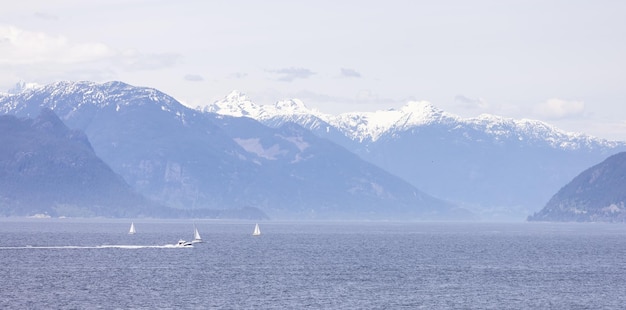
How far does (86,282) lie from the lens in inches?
6713

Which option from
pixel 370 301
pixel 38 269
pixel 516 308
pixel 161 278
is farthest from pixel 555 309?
pixel 38 269

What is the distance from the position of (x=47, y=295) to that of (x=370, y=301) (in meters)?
43.9

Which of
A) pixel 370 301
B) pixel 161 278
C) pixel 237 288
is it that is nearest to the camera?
pixel 370 301

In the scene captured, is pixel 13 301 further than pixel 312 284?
No

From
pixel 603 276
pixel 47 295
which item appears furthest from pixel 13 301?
pixel 603 276

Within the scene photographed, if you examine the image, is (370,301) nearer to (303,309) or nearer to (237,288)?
(303,309)

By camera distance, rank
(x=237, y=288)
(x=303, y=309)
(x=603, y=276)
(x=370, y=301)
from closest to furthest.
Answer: (x=303, y=309)
(x=370, y=301)
(x=237, y=288)
(x=603, y=276)

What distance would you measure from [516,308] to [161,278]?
60.7 meters

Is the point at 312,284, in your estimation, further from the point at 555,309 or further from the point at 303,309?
the point at 555,309

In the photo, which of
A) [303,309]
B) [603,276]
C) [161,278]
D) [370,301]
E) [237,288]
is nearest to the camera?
[303,309]

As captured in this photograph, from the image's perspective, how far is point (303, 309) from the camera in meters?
141

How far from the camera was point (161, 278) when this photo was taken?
17800cm

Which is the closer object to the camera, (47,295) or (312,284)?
(47,295)

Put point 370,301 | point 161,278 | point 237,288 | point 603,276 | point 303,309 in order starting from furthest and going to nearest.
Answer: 1. point 603,276
2. point 161,278
3. point 237,288
4. point 370,301
5. point 303,309
